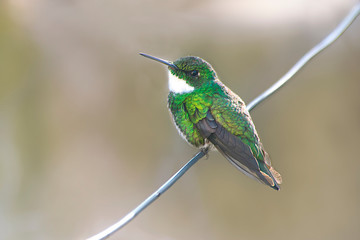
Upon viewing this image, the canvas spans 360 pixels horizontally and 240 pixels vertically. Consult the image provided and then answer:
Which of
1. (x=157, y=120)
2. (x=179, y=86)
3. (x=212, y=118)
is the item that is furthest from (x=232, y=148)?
(x=157, y=120)

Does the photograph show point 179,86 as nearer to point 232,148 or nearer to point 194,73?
point 194,73

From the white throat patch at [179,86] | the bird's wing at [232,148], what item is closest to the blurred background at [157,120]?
the white throat patch at [179,86]

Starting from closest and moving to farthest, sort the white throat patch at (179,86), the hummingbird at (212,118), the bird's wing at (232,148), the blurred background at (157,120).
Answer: the bird's wing at (232,148) < the hummingbird at (212,118) < the white throat patch at (179,86) < the blurred background at (157,120)

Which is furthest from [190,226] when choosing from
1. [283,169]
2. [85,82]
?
[85,82]

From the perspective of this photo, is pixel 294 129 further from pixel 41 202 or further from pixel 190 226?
pixel 41 202

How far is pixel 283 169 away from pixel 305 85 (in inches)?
41.4

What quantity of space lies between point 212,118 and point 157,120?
2.60 m

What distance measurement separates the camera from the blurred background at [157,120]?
16.3ft

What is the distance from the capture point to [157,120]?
5133 mm

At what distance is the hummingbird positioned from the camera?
2.43m

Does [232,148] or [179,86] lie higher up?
[179,86]

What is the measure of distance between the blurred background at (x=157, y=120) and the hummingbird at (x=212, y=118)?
85.0 inches

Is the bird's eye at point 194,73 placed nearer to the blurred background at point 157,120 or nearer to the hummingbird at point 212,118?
the hummingbird at point 212,118

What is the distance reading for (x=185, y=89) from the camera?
2730mm
